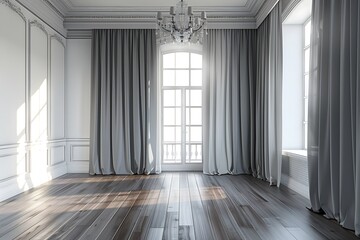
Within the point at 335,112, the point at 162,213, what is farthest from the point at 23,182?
the point at 335,112

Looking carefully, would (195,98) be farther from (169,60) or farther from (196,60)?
(169,60)

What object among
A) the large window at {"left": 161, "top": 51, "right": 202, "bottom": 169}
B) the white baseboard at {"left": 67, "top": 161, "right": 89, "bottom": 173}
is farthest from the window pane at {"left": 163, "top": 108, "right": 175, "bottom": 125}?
the white baseboard at {"left": 67, "top": 161, "right": 89, "bottom": 173}

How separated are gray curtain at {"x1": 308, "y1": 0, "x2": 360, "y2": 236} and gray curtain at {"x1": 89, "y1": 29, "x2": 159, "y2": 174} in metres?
3.33

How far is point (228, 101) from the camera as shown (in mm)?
5832

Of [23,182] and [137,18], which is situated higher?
[137,18]

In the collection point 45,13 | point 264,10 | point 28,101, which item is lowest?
point 28,101

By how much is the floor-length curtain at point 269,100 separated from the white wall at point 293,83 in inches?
7.0

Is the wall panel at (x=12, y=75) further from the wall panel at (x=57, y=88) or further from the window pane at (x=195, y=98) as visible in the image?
the window pane at (x=195, y=98)

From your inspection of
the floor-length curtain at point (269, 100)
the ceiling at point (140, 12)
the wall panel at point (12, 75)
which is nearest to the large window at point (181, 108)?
the ceiling at point (140, 12)

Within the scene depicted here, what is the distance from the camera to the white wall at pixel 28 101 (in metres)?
3.98

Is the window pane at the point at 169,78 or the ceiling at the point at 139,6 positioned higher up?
the ceiling at the point at 139,6

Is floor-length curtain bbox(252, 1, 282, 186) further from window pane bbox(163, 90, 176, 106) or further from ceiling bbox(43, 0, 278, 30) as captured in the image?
window pane bbox(163, 90, 176, 106)

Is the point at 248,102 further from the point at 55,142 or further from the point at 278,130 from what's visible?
the point at 55,142

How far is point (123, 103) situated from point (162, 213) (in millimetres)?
3151
